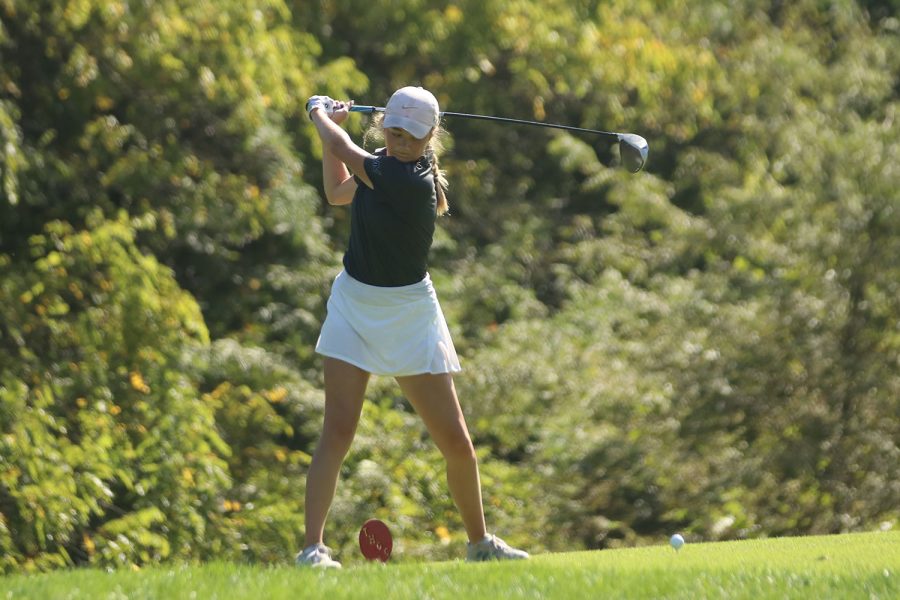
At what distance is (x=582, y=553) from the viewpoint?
22.6ft

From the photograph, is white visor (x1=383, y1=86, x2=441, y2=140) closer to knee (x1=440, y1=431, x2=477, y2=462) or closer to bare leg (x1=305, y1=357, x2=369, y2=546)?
bare leg (x1=305, y1=357, x2=369, y2=546)

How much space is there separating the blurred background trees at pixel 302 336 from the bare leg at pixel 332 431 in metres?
3.79

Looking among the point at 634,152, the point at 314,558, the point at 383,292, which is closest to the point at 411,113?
the point at 383,292

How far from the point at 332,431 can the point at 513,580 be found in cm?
93

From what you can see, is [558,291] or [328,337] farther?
[558,291]

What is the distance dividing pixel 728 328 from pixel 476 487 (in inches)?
227

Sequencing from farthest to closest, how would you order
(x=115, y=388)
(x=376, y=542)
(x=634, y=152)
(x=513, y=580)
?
(x=115, y=388), (x=634, y=152), (x=376, y=542), (x=513, y=580)

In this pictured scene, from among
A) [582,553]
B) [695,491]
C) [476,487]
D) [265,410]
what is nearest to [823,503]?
[695,491]

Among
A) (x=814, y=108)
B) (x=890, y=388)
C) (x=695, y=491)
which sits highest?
(x=814, y=108)

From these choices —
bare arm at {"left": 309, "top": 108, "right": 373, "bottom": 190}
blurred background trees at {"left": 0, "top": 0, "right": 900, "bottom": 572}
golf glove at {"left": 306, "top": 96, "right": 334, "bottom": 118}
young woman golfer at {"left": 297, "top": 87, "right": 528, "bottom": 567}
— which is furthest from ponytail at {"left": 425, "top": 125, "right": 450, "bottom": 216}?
blurred background trees at {"left": 0, "top": 0, "right": 900, "bottom": 572}

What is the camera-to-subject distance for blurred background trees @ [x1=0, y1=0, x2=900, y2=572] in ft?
33.9

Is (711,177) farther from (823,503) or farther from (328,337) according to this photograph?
(328,337)

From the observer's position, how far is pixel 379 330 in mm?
5891

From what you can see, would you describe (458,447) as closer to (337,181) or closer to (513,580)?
(513,580)
